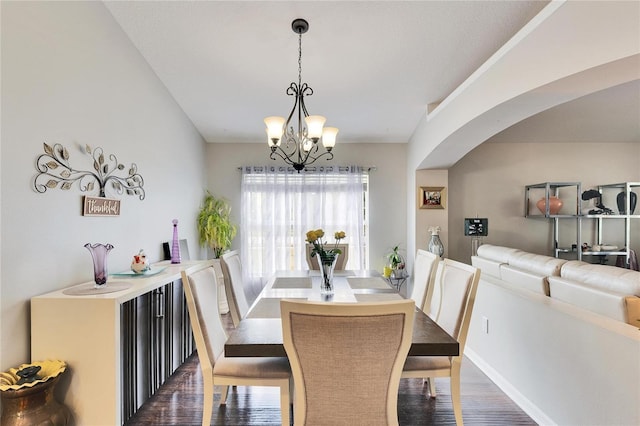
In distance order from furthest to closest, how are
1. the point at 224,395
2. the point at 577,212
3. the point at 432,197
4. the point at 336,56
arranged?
1. the point at 577,212
2. the point at 432,197
3. the point at 336,56
4. the point at 224,395

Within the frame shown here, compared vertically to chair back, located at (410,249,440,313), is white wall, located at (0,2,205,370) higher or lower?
higher

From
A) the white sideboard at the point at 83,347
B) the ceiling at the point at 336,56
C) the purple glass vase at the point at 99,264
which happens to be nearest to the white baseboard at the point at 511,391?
the white sideboard at the point at 83,347

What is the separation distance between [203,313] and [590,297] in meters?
2.22

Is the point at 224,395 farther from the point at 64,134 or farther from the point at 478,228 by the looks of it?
the point at 478,228

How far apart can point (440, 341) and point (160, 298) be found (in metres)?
2.07

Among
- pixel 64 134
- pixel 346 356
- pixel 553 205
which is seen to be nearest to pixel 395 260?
pixel 553 205

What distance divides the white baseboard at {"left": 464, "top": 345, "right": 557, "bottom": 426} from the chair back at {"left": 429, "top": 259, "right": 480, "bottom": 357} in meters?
0.80

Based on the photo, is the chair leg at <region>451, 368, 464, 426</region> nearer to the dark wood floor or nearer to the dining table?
the dark wood floor

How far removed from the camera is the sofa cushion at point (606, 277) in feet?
5.47

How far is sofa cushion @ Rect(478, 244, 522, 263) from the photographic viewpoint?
2.87 meters

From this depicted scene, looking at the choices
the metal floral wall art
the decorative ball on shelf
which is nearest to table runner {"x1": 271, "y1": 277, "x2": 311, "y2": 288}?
the metal floral wall art

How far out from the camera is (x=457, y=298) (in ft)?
6.54

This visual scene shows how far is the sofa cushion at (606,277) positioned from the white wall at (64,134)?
3300 mm

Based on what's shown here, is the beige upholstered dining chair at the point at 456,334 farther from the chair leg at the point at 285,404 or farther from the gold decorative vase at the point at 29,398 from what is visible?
the gold decorative vase at the point at 29,398
